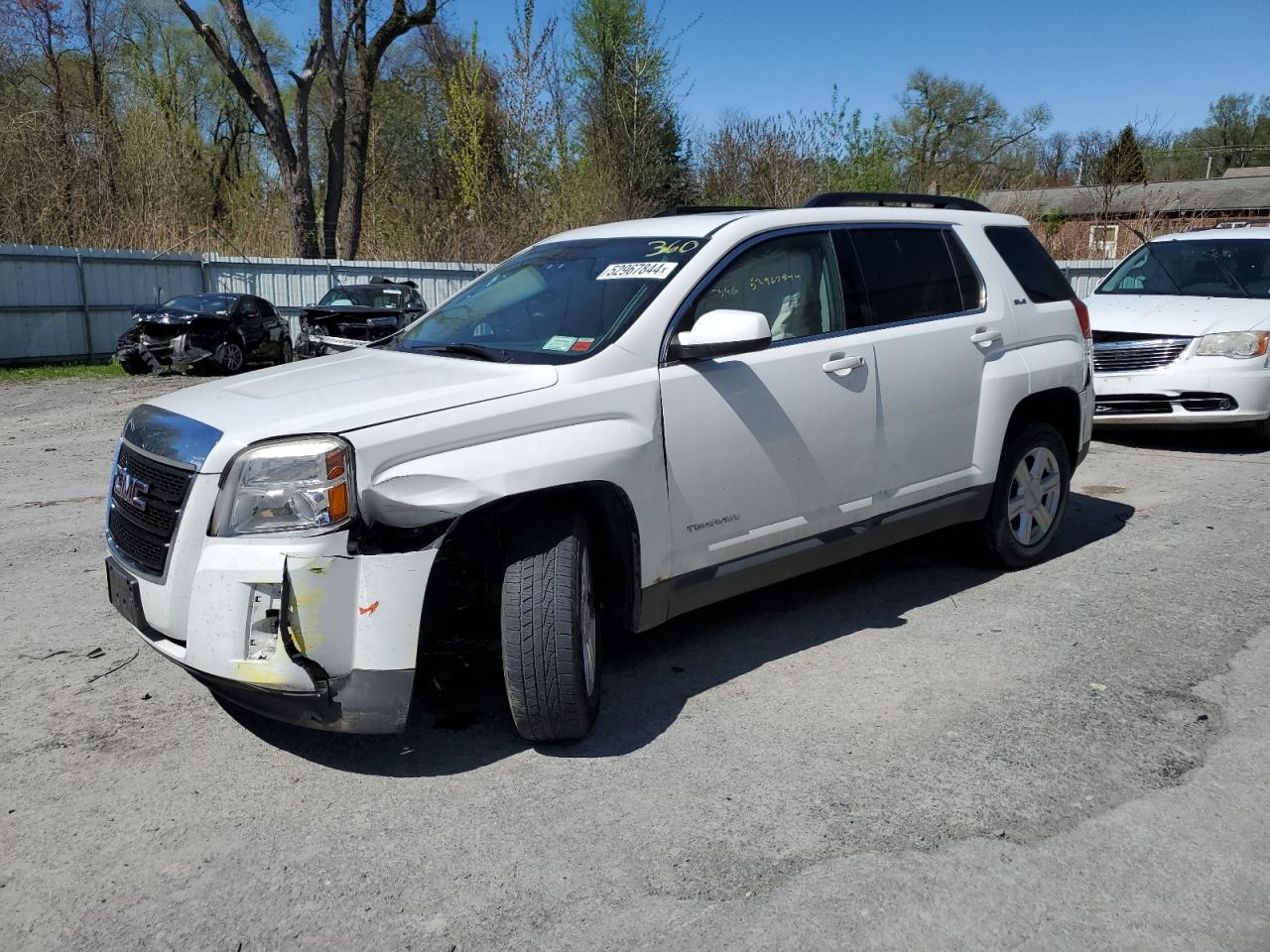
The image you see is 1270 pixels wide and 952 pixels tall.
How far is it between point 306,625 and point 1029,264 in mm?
4366

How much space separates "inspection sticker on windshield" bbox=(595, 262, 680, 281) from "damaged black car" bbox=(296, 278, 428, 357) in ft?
40.2

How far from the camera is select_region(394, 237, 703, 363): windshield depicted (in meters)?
4.05

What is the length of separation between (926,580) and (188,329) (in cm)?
1554

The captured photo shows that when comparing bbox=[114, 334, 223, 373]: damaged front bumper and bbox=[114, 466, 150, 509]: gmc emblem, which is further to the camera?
bbox=[114, 334, 223, 373]: damaged front bumper

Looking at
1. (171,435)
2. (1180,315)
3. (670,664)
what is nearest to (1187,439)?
(1180,315)

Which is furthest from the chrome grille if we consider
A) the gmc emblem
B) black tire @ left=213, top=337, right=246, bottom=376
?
black tire @ left=213, top=337, right=246, bottom=376

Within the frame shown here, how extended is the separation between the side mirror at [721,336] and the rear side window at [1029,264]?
2.29 metres

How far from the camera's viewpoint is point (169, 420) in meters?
3.58

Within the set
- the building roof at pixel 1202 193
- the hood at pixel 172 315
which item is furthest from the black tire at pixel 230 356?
the building roof at pixel 1202 193

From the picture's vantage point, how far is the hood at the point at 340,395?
3.29 m

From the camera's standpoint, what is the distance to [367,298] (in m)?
18.3

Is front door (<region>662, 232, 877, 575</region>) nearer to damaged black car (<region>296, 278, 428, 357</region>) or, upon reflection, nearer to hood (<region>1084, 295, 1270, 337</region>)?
hood (<region>1084, 295, 1270, 337</region>)

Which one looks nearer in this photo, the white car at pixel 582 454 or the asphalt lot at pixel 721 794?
the asphalt lot at pixel 721 794

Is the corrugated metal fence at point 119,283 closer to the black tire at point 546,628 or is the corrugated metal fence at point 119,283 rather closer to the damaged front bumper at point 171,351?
the damaged front bumper at point 171,351
